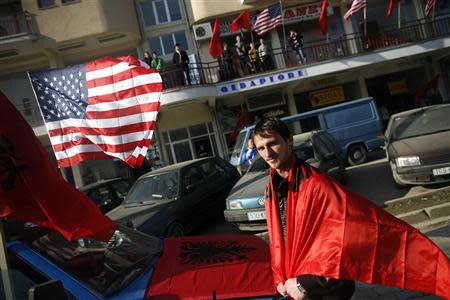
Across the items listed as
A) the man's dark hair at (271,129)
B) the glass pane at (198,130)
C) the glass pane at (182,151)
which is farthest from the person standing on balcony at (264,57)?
the man's dark hair at (271,129)

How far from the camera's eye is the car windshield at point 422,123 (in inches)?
332

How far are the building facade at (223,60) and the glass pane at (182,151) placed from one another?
0.16ft

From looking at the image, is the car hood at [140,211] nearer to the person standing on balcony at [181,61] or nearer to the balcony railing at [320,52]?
the person standing on balcony at [181,61]

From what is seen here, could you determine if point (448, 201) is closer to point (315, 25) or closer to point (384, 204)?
point (384, 204)

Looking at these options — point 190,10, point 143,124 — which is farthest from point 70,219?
point 190,10

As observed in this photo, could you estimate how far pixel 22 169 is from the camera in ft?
8.34

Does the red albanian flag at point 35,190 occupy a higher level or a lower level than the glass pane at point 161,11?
lower

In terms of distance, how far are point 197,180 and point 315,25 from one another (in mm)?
15014

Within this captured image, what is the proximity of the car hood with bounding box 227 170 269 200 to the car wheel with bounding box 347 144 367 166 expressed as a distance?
262 inches

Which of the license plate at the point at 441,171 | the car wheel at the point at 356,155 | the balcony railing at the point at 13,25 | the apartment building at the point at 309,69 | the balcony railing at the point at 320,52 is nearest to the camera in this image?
the license plate at the point at 441,171

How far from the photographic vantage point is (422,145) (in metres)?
7.89

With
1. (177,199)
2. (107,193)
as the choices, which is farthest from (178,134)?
(177,199)

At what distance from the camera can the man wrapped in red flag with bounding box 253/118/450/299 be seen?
2145 mm

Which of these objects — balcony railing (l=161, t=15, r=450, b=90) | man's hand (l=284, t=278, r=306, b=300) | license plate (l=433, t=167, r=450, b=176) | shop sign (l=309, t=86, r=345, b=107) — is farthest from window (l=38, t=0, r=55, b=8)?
man's hand (l=284, t=278, r=306, b=300)
